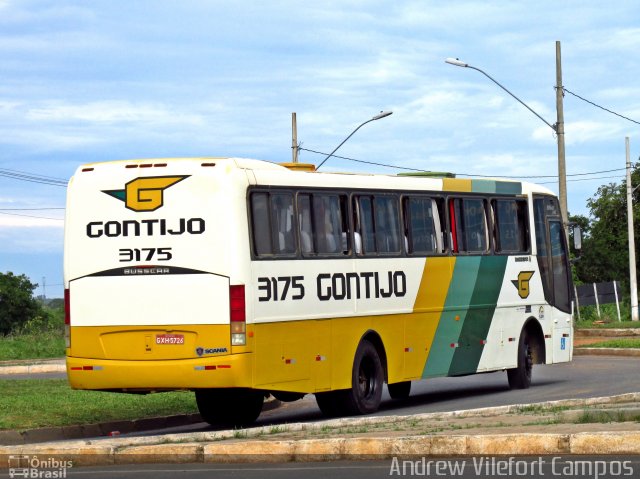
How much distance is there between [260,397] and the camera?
19.6 m

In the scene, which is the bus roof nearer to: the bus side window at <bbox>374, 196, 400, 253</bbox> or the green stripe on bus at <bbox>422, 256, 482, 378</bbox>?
the bus side window at <bbox>374, 196, 400, 253</bbox>

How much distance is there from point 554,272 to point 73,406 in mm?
9278

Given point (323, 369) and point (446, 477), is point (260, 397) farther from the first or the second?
point (446, 477)

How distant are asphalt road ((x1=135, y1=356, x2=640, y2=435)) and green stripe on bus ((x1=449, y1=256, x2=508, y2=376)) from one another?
0.59m

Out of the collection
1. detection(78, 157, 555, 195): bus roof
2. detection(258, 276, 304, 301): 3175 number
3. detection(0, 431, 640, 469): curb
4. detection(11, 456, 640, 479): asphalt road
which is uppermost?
detection(78, 157, 555, 195): bus roof

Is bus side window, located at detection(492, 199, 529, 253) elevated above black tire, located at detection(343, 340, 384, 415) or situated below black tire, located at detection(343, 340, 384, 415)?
above

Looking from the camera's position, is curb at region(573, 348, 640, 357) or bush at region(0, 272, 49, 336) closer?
curb at region(573, 348, 640, 357)

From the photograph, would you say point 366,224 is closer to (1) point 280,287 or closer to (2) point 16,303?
(1) point 280,287

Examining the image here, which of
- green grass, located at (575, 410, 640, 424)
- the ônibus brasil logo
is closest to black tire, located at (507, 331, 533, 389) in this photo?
the ônibus brasil logo

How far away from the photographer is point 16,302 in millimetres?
93188

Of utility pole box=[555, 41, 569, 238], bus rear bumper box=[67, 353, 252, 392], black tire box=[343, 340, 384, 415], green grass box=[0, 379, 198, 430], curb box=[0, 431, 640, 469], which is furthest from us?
utility pole box=[555, 41, 569, 238]

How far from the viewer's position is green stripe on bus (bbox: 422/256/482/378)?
840 inches

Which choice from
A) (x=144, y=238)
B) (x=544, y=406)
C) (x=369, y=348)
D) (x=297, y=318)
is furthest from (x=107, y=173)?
(x=544, y=406)

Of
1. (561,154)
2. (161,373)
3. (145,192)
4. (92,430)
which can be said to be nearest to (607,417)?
(161,373)
